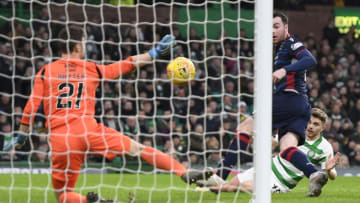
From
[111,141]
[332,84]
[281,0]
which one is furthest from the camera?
[281,0]

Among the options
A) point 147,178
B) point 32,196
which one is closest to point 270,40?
point 32,196

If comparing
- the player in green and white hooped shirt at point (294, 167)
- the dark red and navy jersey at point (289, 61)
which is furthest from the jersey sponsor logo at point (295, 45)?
the player in green and white hooped shirt at point (294, 167)

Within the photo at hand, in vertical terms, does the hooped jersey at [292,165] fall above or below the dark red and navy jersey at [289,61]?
below

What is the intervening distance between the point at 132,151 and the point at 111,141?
164 millimetres

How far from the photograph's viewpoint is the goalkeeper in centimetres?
460

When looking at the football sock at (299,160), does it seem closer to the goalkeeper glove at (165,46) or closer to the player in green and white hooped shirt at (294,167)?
the player in green and white hooped shirt at (294,167)

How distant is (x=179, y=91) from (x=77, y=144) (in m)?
6.67

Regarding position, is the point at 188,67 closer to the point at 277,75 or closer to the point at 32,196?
A: the point at 277,75

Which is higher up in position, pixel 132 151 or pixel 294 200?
pixel 132 151

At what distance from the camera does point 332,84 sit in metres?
12.7

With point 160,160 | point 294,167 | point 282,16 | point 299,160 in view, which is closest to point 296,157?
point 299,160

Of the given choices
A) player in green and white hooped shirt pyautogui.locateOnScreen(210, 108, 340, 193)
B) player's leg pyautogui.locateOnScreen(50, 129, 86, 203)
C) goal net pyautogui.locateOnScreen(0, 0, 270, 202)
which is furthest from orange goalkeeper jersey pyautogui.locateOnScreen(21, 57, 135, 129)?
goal net pyautogui.locateOnScreen(0, 0, 270, 202)

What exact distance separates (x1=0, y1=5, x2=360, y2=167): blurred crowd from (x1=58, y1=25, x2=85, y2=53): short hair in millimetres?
4602

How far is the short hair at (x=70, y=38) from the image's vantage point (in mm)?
4680
